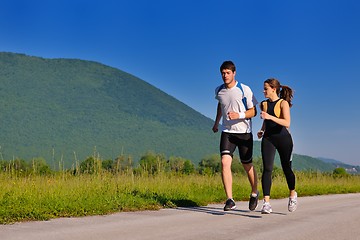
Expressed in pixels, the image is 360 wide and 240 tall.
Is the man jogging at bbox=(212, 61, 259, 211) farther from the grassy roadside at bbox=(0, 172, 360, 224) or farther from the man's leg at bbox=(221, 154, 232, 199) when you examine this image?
the grassy roadside at bbox=(0, 172, 360, 224)

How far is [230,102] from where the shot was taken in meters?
8.72

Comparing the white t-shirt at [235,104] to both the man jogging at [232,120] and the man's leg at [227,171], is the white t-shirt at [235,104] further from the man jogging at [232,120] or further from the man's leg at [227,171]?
the man's leg at [227,171]

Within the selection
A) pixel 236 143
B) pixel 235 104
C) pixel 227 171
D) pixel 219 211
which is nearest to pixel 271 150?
pixel 236 143

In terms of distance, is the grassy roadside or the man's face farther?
the man's face

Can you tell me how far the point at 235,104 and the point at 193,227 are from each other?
2479 mm

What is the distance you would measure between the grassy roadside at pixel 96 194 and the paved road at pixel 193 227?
0.41m

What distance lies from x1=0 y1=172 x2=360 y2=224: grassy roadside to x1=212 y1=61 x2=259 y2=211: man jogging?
1470mm

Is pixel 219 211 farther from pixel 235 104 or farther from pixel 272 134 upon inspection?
pixel 235 104

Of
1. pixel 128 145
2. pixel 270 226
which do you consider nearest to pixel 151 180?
pixel 270 226

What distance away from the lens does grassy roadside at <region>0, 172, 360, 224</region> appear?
788cm

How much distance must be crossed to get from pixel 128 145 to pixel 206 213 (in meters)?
186

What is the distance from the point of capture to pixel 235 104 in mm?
8695

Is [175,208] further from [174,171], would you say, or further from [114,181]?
[174,171]

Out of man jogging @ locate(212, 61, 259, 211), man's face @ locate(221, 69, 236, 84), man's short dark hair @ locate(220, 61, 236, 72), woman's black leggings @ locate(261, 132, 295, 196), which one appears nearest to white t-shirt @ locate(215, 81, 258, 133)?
man jogging @ locate(212, 61, 259, 211)
